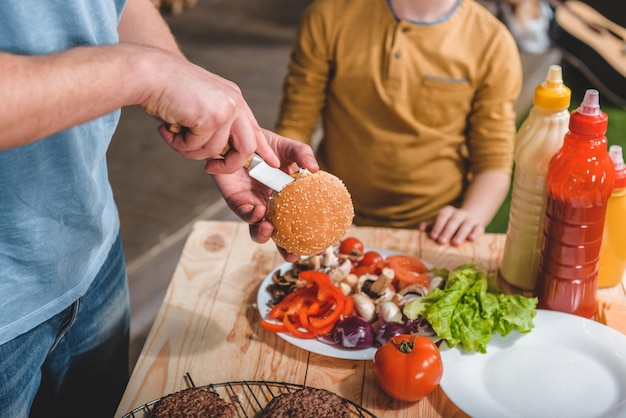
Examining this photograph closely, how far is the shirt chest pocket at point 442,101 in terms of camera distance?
217 cm

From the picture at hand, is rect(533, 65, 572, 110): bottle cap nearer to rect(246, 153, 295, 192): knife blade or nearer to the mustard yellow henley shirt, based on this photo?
rect(246, 153, 295, 192): knife blade

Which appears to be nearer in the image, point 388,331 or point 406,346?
point 406,346

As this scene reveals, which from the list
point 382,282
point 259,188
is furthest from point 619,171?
point 259,188

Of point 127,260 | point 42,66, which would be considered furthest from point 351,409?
point 127,260

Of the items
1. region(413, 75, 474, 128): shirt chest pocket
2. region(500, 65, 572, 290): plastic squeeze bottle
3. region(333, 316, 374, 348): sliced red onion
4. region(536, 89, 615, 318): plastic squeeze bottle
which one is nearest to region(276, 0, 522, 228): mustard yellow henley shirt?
region(413, 75, 474, 128): shirt chest pocket

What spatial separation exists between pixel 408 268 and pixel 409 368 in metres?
0.47

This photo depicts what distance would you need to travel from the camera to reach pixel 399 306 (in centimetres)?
149

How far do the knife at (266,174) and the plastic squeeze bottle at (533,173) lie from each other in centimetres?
55

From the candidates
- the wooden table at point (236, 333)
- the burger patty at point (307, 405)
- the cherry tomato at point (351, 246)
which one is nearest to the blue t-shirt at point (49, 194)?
the wooden table at point (236, 333)

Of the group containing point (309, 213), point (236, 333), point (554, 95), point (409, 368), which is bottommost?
point (236, 333)

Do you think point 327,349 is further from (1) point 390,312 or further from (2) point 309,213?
(2) point 309,213

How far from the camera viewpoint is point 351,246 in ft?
5.62

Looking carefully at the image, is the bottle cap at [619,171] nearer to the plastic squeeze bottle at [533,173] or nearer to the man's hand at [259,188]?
the plastic squeeze bottle at [533,173]

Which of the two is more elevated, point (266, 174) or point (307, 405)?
point (266, 174)
